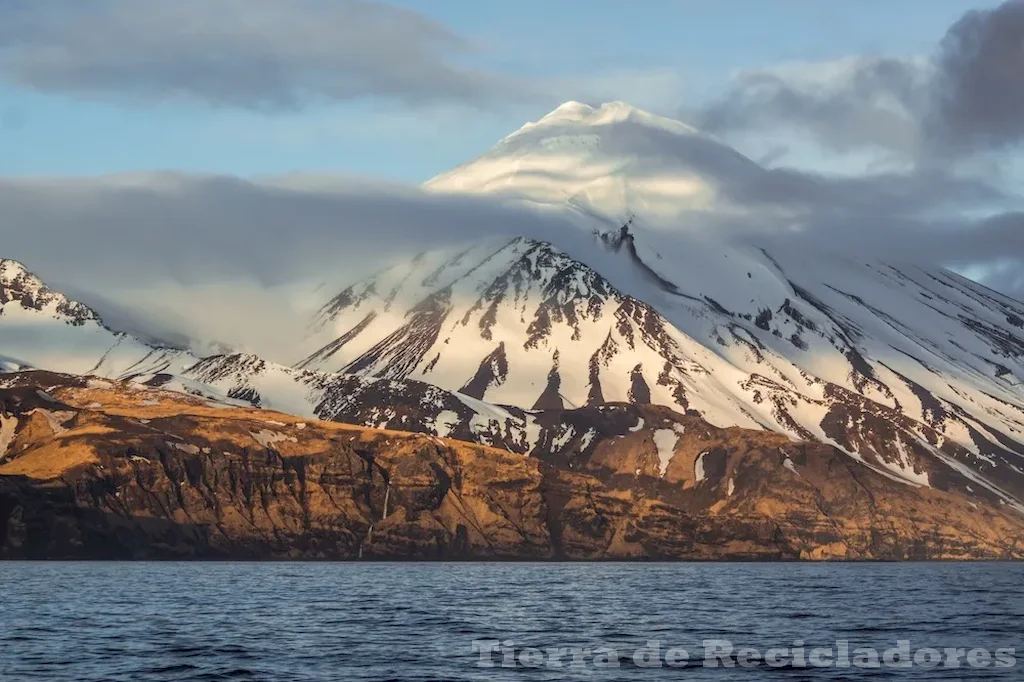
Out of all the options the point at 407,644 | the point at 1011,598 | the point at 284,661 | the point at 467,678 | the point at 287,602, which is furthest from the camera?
the point at 1011,598

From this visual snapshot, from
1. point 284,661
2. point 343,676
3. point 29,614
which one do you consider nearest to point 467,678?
point 343,676

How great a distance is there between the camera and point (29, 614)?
465ft

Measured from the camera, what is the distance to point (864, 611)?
164m

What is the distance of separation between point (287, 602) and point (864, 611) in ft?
179

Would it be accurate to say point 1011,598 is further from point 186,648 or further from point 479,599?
point 186,648

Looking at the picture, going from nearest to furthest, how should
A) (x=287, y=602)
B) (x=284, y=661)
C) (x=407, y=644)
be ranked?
(x=284, y=661), (x=407, y=644), (x=287, y=602)

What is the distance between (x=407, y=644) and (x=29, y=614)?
37709mm

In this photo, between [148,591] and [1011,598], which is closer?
[148,591]

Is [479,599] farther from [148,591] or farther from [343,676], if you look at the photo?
[343,676]

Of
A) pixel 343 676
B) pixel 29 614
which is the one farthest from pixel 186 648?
pixel 29 614

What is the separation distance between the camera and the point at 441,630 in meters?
134

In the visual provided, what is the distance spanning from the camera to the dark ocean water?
346 ft

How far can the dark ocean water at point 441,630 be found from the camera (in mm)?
105312

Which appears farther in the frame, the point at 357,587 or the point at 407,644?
the point at 357,587
